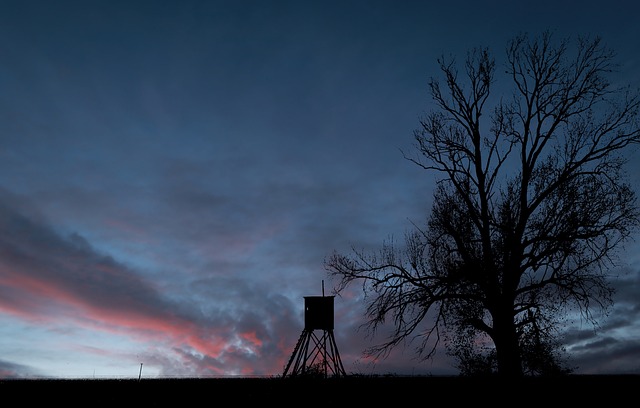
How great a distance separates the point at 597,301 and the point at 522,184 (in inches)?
251

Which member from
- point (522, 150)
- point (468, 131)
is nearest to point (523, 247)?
point (522, 150)

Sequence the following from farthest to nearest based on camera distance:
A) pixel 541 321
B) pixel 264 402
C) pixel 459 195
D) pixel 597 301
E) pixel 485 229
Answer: pixel 459 195 < pixel 485 229 < pixel 541 321 < pixel 597 301 < pixel 264 402

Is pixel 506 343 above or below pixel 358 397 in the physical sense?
above

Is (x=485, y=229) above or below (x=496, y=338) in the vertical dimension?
above

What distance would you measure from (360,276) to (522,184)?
9.51m

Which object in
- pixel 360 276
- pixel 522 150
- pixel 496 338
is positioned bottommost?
pixel 496 338

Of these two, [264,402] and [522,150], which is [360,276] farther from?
[264,402]

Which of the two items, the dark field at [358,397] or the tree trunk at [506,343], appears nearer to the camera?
the dark field at [358,397]

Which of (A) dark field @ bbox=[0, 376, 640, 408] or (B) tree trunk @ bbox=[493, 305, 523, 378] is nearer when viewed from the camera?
(A) dark field @ bbox=[0, 376, 640, 408]

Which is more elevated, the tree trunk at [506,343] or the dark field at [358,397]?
the tree trunk at [506,343]

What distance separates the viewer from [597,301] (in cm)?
1997

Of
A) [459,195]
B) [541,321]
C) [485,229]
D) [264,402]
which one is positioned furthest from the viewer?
[459,195]

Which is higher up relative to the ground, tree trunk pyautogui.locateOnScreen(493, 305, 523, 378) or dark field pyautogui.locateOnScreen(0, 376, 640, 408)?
tree trunk pyautogui.locateOnScreen(493, 305, 523, 378)

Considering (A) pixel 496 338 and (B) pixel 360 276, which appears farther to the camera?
(B) pixel 360 276
